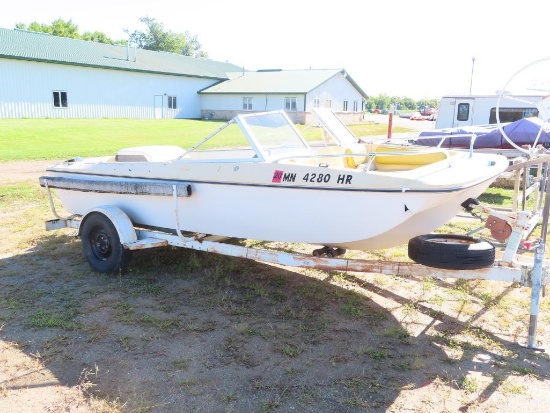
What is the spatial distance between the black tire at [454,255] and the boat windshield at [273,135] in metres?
1.59

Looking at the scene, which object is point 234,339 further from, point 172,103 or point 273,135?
point 172,103

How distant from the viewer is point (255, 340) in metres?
4.16

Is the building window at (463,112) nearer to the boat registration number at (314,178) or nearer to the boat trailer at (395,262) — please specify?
the boat trailer at (395,262)

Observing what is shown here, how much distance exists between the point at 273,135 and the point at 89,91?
98.4ft

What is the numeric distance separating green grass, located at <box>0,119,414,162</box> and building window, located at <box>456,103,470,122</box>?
27.0 ft

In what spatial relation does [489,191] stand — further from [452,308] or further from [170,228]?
[170,228]

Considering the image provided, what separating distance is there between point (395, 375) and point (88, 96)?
106ft

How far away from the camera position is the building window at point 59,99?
30.6m

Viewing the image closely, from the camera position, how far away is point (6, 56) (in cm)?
2714

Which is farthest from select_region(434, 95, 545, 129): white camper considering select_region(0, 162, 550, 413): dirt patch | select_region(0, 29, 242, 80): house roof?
select_region(0, 29, 242, 80): house roof

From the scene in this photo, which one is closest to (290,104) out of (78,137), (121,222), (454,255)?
(78,137)

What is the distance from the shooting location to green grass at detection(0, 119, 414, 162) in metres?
Result: 16.8

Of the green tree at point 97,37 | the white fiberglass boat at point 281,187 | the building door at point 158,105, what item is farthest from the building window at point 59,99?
the green tree at point 97,37

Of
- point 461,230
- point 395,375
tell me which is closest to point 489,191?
point 461,230
